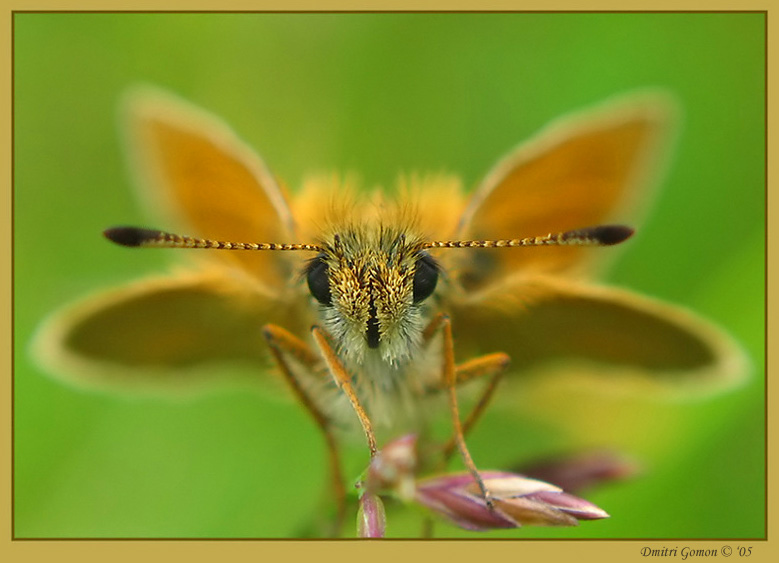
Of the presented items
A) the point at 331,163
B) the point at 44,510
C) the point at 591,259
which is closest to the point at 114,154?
the point at 331,163

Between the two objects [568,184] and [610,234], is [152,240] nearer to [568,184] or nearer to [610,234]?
[610,234]

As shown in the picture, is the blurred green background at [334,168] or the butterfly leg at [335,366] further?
the blurred green background at [334,168]

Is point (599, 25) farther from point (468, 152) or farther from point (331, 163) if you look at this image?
point (331, 163)

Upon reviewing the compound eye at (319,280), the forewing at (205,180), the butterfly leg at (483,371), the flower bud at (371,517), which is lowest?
the flower bud at (371,517)

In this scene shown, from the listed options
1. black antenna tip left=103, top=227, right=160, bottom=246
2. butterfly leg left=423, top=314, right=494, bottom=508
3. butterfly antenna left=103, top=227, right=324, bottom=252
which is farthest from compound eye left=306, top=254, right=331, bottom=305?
black antenna tip left=103, top=227, right=160, bottom=246

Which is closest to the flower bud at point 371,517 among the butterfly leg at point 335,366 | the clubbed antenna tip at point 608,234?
the butterfly leg at point 335,366

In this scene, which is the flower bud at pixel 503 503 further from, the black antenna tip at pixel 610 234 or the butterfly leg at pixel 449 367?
the black antenna tip at pixel 610 234

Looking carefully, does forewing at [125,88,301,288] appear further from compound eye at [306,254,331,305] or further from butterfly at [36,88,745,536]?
compound eye at [306,254,331,305]

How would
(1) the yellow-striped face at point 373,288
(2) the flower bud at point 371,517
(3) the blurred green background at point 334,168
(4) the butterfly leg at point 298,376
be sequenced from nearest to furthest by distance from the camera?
(2) the flower bud at point 371,517
(1) the yellow-striped face at point 373,288
(4) the butterfly leg at point 298,376
(3) the blurred green background at point 334,168
